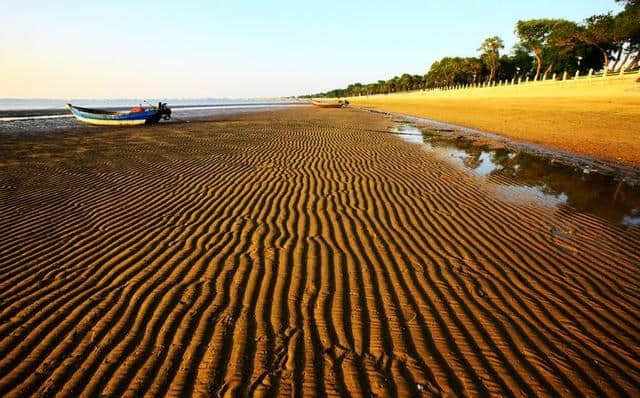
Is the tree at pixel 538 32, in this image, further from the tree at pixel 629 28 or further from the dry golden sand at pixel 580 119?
the dry golden sand at pixel 580 119

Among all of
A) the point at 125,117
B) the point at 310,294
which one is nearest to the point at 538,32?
the point at 125,117

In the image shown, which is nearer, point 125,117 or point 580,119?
point 580,119

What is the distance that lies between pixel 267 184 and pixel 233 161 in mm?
3459

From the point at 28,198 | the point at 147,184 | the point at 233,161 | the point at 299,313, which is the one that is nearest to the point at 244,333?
the point at 299,313

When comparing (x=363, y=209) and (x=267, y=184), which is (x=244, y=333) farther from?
(x=267, y=184)

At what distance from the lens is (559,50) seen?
50.2 metres

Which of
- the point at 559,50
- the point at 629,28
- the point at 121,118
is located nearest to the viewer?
the point at 121,118

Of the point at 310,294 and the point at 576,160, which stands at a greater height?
the point at 310,294

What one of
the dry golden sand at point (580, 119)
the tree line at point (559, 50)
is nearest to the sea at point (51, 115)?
the dry golden sand at point (580, 119)

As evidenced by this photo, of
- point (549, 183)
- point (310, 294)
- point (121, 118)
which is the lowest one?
point (549, 183)

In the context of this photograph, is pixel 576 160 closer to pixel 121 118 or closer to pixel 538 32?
pixel 121 118

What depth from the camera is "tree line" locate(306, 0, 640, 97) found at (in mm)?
39969

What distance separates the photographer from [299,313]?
359 centimetres

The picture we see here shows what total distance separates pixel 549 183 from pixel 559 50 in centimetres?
5696
